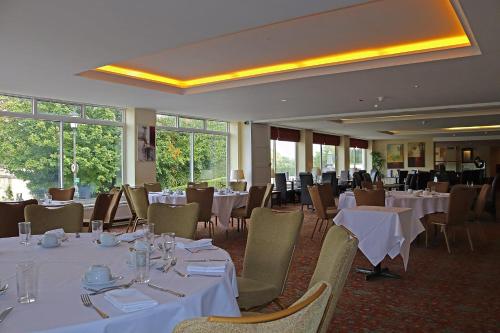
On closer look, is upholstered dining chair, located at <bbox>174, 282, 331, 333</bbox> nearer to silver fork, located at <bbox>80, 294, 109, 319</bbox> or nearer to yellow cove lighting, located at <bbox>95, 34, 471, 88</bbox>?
silver fork, located at <bbox>80, 294, 109, 319</bbox>

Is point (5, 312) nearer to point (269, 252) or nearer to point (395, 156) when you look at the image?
point (269, 252)

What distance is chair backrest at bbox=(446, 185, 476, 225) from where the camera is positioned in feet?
20.8

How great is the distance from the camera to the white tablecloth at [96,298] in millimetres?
1552

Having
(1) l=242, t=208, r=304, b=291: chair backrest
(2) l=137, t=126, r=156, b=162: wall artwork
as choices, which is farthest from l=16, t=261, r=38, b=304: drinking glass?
(2) l=137, t=126, r=156, b=162: wall artwork

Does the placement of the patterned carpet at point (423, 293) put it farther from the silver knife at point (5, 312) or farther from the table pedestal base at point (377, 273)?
the silver knife at point (5, 312)

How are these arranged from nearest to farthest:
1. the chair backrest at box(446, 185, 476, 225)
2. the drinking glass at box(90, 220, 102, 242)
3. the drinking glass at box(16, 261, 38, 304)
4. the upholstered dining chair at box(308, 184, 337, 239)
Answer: the drinking glass at box(16, 261, 38, 304) < the drinking glass at box(90, 220, 102, 242) < the chair backrest at box(446, 185, 476, 225) < the upholstered dining chair at box(308, 184, 337, 239)

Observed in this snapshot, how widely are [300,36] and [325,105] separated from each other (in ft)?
14.9

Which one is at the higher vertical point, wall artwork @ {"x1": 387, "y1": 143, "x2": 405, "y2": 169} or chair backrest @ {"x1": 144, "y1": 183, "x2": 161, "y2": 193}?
wall artwork @ {"x1": 387, "y1": 143, "x2": 405, "y2": 169}

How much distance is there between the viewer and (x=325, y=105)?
9891mm

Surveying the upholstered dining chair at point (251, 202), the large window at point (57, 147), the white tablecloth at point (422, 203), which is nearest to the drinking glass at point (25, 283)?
the upholstered dining chair at point (251, 202)

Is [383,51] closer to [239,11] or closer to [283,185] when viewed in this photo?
[239,11]

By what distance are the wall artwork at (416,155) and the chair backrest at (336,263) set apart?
2137 cm

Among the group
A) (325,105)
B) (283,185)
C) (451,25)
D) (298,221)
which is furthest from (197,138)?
(298,221)

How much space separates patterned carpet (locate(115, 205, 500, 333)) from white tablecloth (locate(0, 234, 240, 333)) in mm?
1785
